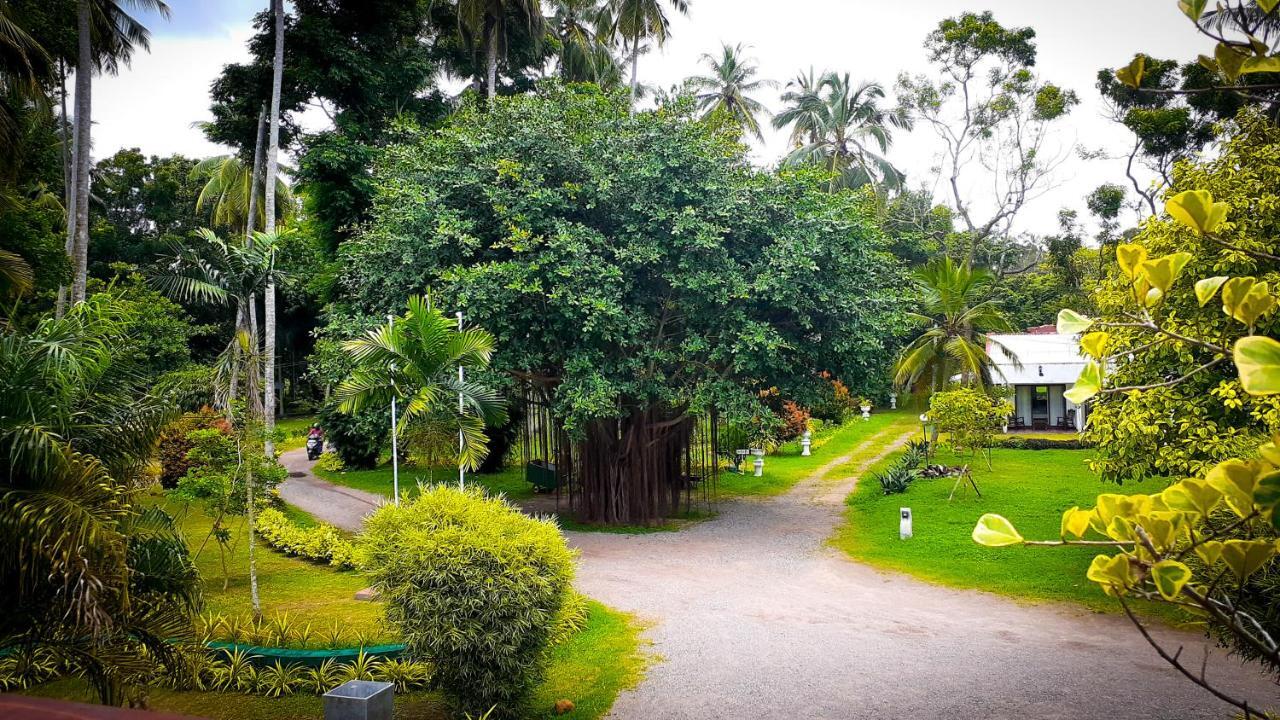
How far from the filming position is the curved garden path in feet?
22.0

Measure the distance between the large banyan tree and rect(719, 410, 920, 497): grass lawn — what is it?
16.3 feet

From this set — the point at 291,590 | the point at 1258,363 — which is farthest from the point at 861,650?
the point at 1258,363

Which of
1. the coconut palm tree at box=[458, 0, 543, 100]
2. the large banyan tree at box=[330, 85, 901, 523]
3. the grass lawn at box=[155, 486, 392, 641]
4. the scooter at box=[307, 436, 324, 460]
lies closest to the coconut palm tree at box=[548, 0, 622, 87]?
the coconut palm tree at box=[458, 0, 543, 100]

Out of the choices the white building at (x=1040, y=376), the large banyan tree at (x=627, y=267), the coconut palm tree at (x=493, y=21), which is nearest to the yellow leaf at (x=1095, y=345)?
the large banyan tree at (x=627, y=267)

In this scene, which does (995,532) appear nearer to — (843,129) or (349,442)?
(349,442)

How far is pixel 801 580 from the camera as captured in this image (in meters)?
11.1

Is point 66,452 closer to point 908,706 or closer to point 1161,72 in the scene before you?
point 908,706

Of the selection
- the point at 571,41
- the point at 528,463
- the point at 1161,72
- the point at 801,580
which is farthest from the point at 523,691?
the point at 571,41

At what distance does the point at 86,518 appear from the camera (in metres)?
4.82

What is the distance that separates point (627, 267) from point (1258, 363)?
41.2 ft

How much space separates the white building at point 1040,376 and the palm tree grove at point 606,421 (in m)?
0.18

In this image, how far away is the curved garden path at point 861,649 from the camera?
6.70 meters

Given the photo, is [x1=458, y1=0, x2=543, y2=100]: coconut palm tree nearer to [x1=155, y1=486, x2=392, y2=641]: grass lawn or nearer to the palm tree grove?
the palm tree grove

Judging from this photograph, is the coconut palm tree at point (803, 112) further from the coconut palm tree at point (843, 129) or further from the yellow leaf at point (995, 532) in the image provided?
the yellow leaf at point (995, 532)
